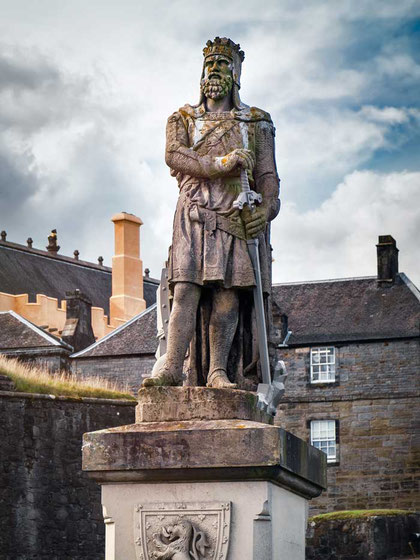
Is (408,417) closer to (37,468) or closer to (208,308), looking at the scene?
(37,468)

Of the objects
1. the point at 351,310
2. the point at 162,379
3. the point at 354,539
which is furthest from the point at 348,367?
the point at 162,379

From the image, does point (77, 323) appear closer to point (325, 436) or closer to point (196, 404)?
point (325, 436)

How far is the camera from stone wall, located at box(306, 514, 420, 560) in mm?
32531

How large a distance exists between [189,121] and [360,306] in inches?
1516

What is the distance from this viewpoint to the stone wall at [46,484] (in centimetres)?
3028

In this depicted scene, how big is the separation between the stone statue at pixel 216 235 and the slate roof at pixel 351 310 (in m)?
36.5

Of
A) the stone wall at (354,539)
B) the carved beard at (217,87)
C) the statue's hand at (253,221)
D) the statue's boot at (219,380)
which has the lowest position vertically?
the stone wall at (354,539)

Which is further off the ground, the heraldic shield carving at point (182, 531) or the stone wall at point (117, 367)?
the stone wall at point (117, 367)

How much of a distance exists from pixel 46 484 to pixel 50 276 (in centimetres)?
3965

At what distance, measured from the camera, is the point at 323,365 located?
4753 centimetres

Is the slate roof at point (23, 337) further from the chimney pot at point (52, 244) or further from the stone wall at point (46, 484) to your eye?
the chimney pot at point (52, 244)

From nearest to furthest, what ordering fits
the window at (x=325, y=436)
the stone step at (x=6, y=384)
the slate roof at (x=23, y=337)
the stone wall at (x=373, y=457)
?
the stone step at (x=6, y=384)
the stone wall at (x=373, y=457)
the window at (x=325, y=436)
the slate roof at (x=23, y=337)

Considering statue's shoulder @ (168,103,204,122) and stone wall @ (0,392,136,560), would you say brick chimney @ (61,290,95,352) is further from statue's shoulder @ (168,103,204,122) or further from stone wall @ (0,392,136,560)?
statue's shoulder @ (168,103,204,122)

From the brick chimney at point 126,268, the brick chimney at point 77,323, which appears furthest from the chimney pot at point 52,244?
the brick chimney at point 77,323
